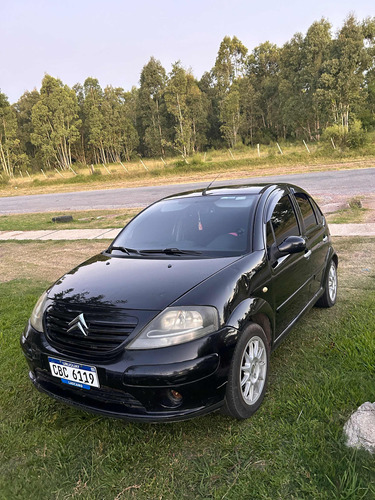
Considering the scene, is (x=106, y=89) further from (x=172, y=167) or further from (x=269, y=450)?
(x=269, y=450)

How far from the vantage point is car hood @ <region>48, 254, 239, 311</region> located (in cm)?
237

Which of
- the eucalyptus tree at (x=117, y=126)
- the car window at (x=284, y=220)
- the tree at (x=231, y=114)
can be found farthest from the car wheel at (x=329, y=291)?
the eucalyptus tree at (x=117, y=126)

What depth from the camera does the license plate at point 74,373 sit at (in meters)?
2.22

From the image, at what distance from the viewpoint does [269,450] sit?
2.20m

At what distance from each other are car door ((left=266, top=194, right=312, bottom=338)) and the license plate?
4.79 feet

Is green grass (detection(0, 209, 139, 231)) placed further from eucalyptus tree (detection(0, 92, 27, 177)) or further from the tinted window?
eucalyptus tree (detection(0, 92, 27, 177))

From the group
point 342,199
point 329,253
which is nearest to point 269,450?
point 329,253

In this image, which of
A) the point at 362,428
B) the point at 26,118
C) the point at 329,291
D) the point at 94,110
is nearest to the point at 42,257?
the point at 329,291

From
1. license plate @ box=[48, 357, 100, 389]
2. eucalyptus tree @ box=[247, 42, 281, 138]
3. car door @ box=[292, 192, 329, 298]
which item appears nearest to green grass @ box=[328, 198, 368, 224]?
car door @ box=[292, 192, 329, 298]

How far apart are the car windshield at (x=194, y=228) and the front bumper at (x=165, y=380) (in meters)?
0.96

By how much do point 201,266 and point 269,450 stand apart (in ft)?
4.15

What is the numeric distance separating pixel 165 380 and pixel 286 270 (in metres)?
1.53

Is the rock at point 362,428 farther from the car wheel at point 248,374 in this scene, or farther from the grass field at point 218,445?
the car wheel at point 248,374

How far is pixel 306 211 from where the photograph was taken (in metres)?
4.04
